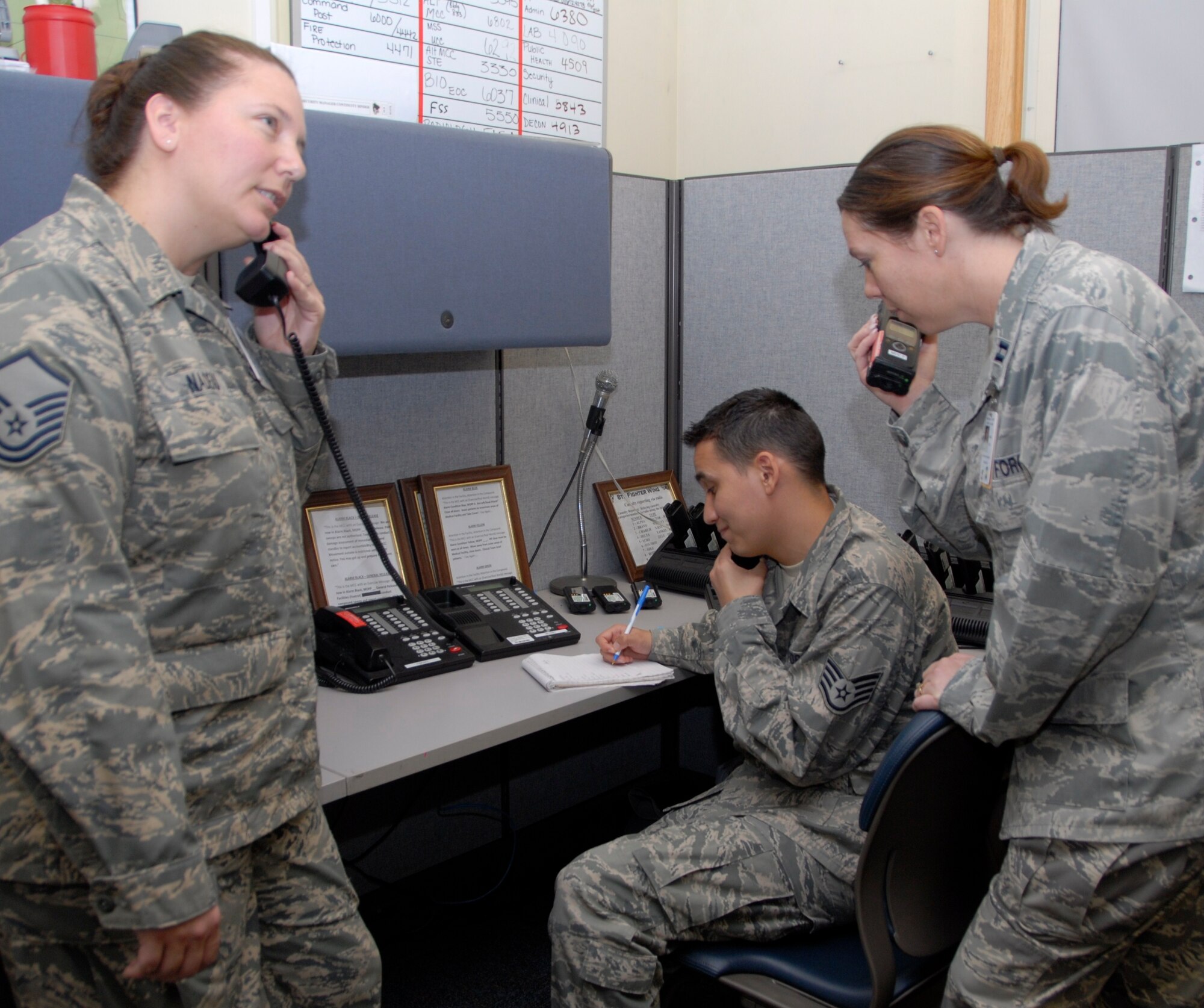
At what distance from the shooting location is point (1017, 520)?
3.72 ft

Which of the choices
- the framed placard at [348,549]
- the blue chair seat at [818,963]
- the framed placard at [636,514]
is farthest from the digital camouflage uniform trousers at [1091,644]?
the framed placard at [636,514]

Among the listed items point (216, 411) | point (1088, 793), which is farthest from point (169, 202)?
point (1088, 793)

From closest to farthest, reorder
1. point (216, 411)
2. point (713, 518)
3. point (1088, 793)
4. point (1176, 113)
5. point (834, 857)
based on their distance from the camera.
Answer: point (216, 411)
point (1088, 793)
point (834, 857)
point (713, 518)
point (1176, 113)

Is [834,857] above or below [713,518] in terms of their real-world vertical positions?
below

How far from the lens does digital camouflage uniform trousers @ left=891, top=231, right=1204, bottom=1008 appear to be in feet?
3.27

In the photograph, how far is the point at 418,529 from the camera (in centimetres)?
199

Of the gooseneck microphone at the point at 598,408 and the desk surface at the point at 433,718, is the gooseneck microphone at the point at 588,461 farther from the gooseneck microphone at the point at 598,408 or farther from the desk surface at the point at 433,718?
the desk surface at the point at 433,718

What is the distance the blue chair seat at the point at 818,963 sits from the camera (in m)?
1.27

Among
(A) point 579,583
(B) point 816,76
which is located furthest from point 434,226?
(B) point 816,76

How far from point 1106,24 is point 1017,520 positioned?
6.00ft

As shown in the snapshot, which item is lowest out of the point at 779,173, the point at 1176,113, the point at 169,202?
the point at 169,202

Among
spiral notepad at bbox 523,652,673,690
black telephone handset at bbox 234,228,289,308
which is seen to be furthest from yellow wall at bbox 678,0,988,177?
black telephone handset at bbox 234,228,289,308

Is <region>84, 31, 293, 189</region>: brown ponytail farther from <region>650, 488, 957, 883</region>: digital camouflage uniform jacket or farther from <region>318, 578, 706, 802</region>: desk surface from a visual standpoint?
<region>650, 488, 957, 883</region>: digital camouflage uniform jacket

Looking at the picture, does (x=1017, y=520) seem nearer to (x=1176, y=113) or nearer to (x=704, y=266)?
(x=704, y=266)
